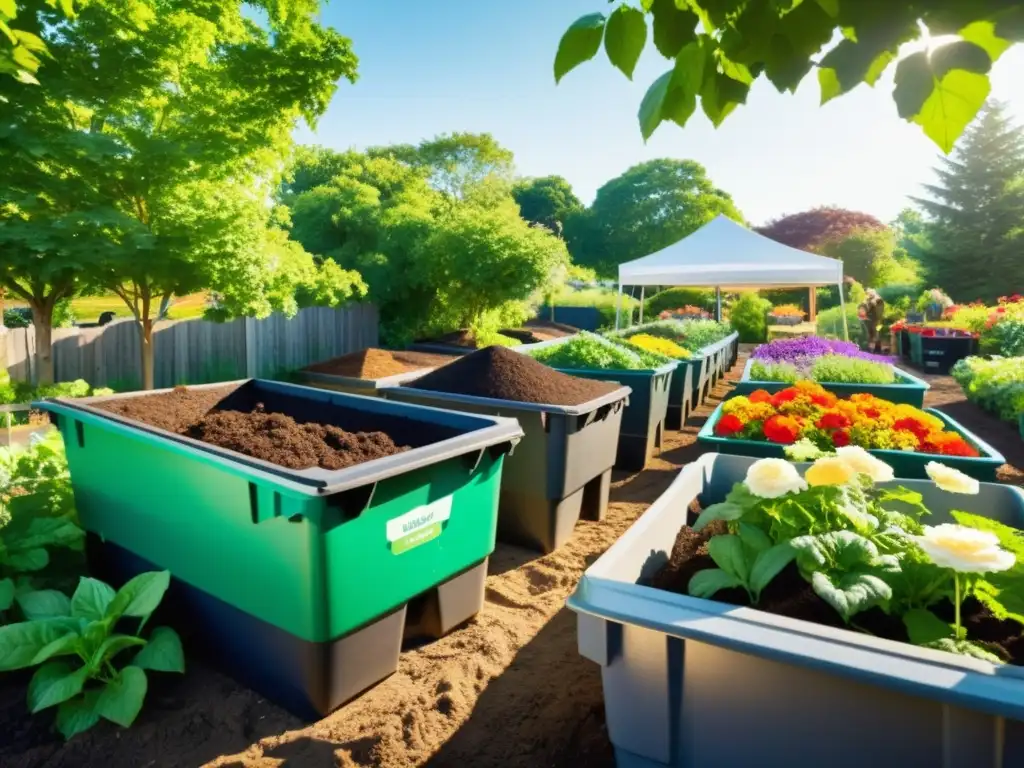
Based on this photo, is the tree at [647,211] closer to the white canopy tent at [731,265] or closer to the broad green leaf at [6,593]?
the white canopy tent at [731,265]

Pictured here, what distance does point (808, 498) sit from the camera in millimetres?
1703

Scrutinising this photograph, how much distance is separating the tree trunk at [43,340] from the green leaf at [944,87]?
27.9 feet

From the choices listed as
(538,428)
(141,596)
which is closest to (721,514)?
(538,428)

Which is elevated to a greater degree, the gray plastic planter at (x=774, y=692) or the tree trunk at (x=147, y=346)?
the tree trunk at (x=147, y=346)

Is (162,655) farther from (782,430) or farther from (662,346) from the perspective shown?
(662,346)

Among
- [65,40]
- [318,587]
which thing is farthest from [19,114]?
[318,587]

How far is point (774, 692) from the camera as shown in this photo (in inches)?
45.3

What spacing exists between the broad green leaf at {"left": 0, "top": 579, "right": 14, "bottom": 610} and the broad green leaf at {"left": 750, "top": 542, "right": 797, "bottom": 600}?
266cm

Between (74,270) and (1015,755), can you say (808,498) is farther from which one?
(74,270)

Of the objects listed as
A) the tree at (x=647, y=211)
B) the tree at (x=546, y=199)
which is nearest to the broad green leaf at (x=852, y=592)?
the tree at (x=647, y=211)

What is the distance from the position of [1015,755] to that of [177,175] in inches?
290

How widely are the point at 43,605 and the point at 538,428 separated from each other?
2.23 m

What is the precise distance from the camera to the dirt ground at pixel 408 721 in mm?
1912

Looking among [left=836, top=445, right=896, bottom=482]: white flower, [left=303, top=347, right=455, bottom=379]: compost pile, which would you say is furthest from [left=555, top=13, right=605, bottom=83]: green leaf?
[left=303, top=347, right=455, bottom=379]: compost pile
